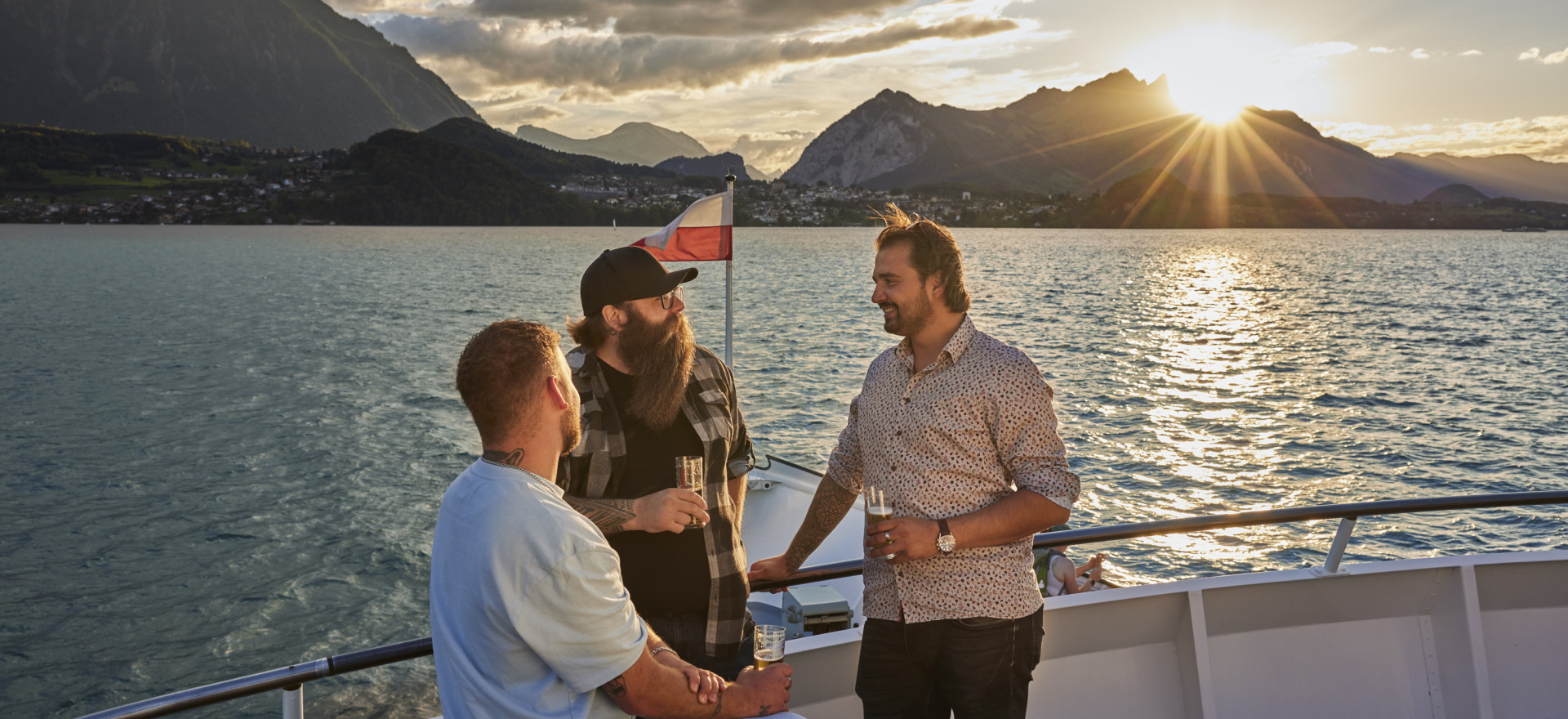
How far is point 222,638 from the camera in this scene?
43.7ft

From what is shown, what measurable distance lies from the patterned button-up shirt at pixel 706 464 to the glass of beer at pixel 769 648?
1.60 feet

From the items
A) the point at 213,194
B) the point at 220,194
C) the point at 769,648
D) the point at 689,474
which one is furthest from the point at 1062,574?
the point at 213,194

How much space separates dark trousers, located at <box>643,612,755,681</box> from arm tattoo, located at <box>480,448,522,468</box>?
1072mm

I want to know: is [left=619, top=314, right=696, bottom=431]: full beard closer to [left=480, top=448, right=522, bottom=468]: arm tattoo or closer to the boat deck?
[left=480, top=448, right=522, bottom=468]: arm tattoo

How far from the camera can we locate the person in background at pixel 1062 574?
6816 millimetres

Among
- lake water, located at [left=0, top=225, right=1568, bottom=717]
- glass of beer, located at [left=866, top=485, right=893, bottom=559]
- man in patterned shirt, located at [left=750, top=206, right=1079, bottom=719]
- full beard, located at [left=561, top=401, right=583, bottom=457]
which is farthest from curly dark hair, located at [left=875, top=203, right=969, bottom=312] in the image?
lake water, located at [left=0, top=225, right=1568, bottom=717]

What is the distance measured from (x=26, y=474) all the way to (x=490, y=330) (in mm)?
24594

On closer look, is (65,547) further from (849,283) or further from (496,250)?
(496,250)

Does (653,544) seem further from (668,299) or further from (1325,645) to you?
(1325,645)

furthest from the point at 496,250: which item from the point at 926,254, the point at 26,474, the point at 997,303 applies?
the point at 926,254

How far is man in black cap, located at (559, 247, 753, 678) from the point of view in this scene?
2.60 meters

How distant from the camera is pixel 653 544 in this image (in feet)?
8.52

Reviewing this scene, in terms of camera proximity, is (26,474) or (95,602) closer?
(95,602)

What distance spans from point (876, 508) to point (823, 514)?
0.50 meters
